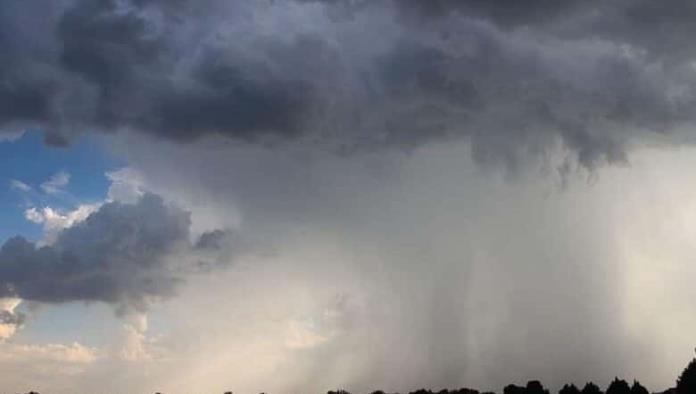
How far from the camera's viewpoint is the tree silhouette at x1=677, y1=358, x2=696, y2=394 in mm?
169250

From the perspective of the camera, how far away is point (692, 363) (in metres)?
175

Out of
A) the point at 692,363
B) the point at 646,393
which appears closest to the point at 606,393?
the point at 646,393

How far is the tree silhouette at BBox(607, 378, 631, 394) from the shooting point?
188 metres

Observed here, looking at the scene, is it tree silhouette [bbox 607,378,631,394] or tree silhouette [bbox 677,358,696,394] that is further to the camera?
tree silhouette [bbox 607,378,631,394]

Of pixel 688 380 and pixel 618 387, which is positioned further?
pixel 618 387

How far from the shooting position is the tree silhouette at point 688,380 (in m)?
169

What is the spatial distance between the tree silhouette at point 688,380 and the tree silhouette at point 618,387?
54.0 ft

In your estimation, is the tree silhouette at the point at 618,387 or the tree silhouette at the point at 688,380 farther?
the tree silhouette at the point at 618,387

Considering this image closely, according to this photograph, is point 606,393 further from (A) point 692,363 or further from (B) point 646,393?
(A) point 692,363

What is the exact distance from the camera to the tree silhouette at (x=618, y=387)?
18825cm

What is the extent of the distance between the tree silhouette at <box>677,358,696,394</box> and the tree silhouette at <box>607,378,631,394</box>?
16457 mm

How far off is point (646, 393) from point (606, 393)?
9.03 metres

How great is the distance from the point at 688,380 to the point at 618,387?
20.5 m

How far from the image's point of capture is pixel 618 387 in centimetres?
18888
